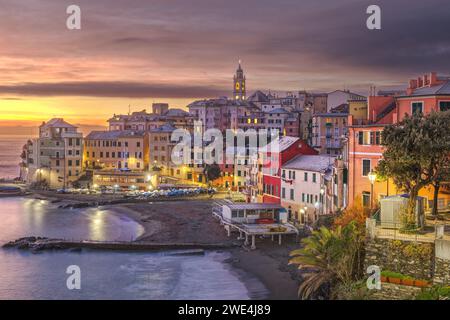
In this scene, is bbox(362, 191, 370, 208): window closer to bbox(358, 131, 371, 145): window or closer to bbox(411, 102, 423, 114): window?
bbox(358, 131, 371, 145): window

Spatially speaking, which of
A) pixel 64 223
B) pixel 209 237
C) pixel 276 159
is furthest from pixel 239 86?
pixel 209 237

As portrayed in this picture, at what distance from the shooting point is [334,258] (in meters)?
29.9

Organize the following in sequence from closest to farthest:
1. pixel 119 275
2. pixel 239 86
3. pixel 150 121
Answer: pixel 119 275
pixel 150 121
pixel 239 86

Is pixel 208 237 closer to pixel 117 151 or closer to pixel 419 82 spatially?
pixel 419 82

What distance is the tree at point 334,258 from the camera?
1142 inches

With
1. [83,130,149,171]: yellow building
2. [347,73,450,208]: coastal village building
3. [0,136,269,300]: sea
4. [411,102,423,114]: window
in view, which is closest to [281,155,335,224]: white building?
[347,73,450,208]: coastal village building

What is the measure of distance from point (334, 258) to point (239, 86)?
159 metres

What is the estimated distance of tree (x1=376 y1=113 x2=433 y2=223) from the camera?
30188 millimetres

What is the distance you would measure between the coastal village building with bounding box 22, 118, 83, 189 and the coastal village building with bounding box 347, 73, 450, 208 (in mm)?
73326

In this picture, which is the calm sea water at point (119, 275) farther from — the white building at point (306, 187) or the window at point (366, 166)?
the window at point (366, 166)

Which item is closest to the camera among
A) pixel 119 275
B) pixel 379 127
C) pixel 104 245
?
pixel 379 127
